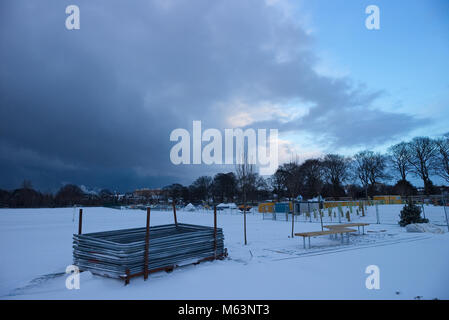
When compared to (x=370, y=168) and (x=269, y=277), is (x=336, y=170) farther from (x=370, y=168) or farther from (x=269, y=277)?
(x=269, y=277)

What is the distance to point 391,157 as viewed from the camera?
59.6 meters

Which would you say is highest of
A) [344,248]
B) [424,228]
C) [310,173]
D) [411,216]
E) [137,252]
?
[310,173]

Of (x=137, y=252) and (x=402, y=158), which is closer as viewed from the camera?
(x=137, y=252)

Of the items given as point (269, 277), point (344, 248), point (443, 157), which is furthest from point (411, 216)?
point (443, 157)

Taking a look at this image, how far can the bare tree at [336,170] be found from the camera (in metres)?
68.1

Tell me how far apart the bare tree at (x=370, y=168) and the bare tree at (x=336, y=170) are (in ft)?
Result: 9.39

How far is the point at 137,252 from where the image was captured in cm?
608

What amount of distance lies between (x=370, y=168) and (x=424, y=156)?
1326 cm

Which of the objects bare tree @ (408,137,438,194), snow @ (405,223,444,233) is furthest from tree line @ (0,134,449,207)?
snow @ (405,223,444,233)

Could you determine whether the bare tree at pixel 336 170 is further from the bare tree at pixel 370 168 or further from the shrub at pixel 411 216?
the shrub at pixel 411 216
